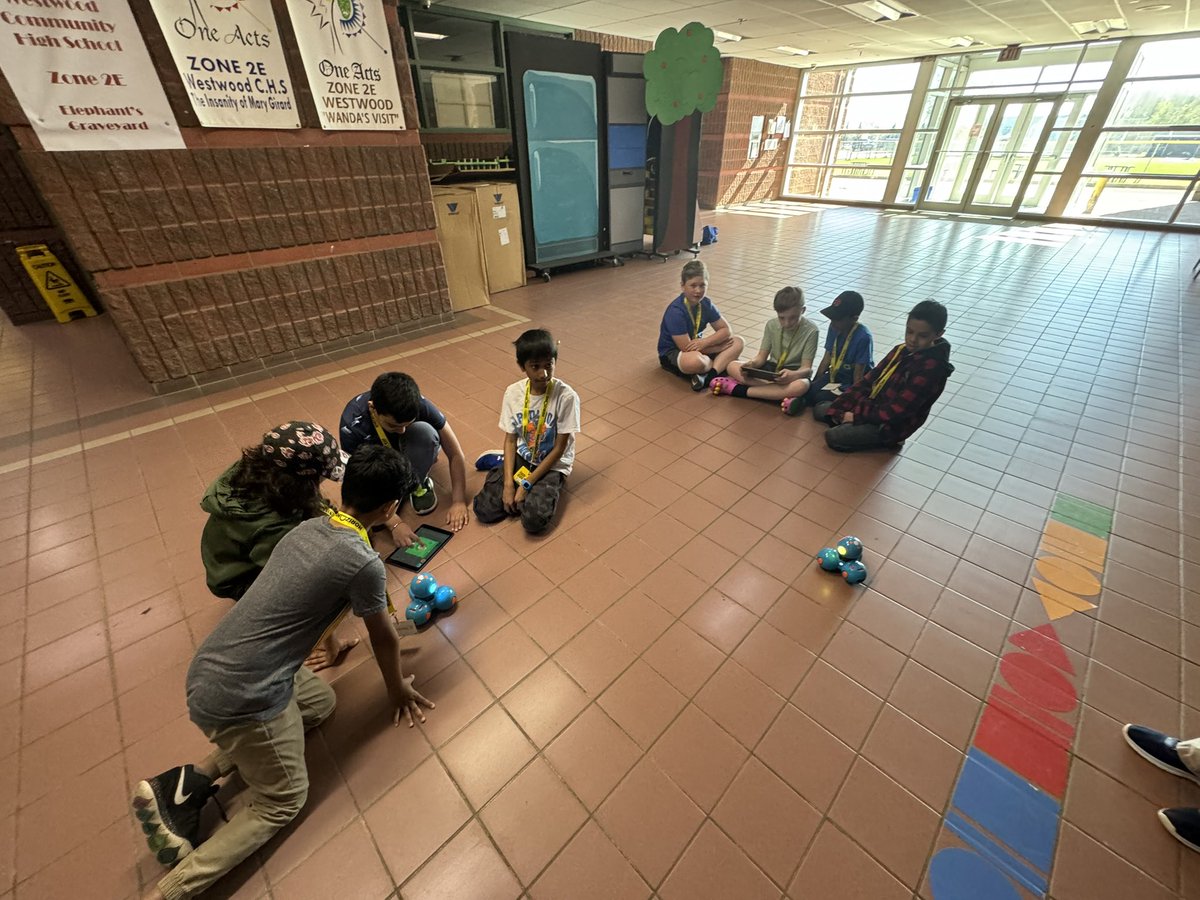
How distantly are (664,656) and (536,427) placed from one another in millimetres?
1347

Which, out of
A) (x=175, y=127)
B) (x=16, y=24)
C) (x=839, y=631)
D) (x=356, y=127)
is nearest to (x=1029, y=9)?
(x=356, y=127)

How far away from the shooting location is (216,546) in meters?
1.81

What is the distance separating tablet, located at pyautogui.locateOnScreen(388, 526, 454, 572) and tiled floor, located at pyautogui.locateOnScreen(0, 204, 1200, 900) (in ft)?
0.65

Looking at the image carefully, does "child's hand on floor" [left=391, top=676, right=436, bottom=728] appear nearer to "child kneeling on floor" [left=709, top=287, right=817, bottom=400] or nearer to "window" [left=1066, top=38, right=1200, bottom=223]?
"child kneeling on floor" [left=709, top=287, right=817, bottom=400]

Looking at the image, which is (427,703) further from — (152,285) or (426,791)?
(152,285)

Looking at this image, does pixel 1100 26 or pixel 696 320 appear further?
pixel 1100 26

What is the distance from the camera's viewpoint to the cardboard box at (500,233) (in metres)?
6.08

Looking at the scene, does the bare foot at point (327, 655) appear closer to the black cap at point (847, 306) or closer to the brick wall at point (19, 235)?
the black cap at point (847, 306)

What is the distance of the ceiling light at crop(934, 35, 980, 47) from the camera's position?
30.3ft

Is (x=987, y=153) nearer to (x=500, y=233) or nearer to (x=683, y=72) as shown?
(x=683, y=72)

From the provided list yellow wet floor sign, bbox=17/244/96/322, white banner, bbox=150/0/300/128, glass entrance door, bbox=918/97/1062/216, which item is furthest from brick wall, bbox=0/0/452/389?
glass entrance door, bbox=918/97/1062/216

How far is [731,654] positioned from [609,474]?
1376mm

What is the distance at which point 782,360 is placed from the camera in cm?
389

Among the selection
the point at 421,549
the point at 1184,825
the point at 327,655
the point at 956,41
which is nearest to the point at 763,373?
the point at 421,549
